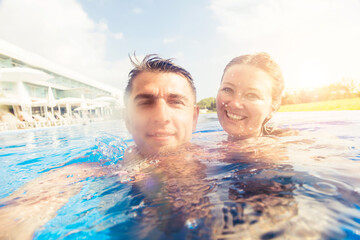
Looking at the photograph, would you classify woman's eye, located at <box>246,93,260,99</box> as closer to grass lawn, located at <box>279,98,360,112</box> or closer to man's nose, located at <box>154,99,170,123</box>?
man's nose, located at <box>154,99,170,123</box>

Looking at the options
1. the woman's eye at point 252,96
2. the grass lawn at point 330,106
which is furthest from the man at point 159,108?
the grass lawn at point 330,106

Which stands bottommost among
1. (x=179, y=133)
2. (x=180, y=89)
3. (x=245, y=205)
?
(x=245, y=205)

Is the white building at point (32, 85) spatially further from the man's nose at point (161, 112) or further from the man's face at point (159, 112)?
the man's nose at point (161, 112)

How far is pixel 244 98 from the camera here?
2.39m

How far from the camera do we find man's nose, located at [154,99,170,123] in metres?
1.89

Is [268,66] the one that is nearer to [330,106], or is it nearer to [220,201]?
[220,201]

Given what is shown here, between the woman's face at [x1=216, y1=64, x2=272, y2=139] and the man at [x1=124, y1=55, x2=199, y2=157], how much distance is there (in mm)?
599

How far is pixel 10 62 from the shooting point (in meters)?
18.0

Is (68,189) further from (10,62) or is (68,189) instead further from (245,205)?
(10,62)

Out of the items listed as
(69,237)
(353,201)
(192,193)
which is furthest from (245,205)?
(69,237)

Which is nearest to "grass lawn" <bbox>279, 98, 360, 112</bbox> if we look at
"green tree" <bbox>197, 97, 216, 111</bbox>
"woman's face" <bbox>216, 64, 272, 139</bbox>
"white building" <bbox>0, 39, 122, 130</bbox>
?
"green tree" <bbox>197, 97, 216, 111</bbox>

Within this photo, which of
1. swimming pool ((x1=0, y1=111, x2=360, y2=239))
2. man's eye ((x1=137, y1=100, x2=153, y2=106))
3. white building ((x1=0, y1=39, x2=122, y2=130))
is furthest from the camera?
white building ((x1=0, y1=39, x2=122, y2=130))

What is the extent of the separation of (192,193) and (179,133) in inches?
34.8

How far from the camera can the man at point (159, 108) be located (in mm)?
1934
